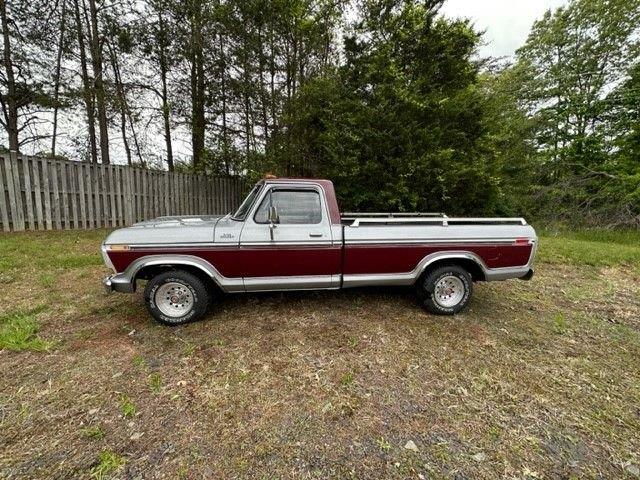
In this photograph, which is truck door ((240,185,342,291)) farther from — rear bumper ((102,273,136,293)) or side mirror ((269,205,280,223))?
rear bumper ((102,273,136,293))

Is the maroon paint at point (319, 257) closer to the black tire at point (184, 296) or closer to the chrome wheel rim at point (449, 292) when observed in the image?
the black tire at point (184, 296)

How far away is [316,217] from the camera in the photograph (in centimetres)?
377

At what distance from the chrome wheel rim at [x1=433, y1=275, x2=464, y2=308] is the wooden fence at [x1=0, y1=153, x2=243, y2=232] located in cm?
935

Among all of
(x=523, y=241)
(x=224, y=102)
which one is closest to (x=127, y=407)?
(x=523, y=241)

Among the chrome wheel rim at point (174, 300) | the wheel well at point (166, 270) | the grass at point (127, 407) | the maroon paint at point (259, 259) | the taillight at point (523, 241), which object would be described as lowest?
the grass at point (127, 407)

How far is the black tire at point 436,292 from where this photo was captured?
3953mm

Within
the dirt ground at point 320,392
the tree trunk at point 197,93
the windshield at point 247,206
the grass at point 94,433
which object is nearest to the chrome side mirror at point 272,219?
the windshield at point 247,206

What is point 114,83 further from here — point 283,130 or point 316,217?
point 316,217

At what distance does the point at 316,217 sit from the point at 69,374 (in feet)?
9.31

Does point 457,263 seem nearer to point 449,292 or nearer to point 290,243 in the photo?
point 449,292

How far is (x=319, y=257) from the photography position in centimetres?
372

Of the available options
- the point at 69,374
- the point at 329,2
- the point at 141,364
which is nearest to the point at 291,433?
the point at 141,364

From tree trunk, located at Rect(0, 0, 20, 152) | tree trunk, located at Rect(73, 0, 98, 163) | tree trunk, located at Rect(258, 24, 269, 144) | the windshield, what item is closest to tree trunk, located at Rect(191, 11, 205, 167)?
tree trunk, located at Rect(258, 24, 269, 144)

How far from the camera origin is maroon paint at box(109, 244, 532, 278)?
11.5 feet
